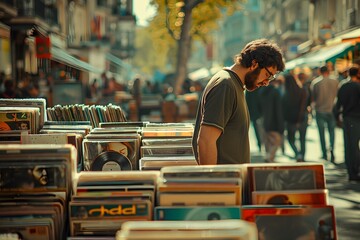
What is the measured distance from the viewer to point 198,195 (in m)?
3.40

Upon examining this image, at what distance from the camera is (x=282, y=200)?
351 centimetres

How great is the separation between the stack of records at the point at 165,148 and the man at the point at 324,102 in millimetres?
9577

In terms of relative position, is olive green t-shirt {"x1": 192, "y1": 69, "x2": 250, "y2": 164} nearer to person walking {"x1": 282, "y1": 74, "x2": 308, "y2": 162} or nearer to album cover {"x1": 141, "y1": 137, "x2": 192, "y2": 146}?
album cover {"x1": 141, "y1": 137, "x2": 192, "y2": 146}

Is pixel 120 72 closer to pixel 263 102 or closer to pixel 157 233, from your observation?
pixel 263 102

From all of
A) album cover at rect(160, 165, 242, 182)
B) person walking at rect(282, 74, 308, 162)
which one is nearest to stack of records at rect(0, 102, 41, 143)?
album cover at rect(160, 165, 242, 182)

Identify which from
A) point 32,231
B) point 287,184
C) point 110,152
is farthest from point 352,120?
point 32,231

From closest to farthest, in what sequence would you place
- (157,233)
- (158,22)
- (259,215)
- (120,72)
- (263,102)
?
(157,233) → (259,215) → (263,102) → (158,22) → (120,72)

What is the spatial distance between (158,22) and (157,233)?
4110 cm

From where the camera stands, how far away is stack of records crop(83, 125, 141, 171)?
5.37 m

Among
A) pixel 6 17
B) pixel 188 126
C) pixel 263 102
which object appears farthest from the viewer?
pixel 6 17

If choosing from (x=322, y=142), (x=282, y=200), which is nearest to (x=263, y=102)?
(x=322, y=142)

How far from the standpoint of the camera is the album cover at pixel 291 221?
341cm

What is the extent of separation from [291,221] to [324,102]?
12.0 m

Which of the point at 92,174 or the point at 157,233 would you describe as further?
the point at 92,174
